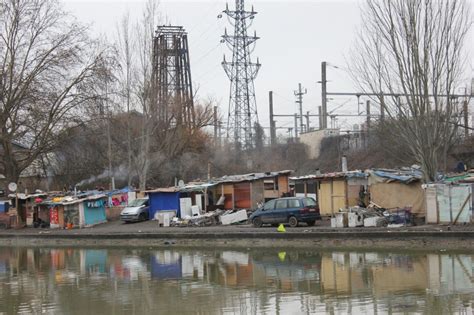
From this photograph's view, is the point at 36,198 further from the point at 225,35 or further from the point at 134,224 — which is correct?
the point at 225,35

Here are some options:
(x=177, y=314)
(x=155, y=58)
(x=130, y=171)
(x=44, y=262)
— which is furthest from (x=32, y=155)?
(x=177, y=314)

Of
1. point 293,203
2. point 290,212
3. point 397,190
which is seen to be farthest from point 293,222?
point 397,190

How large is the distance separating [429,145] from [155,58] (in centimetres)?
2791

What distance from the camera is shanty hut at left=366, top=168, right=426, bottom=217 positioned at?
102ft

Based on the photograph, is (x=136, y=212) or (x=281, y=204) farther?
(x=136, y=212)

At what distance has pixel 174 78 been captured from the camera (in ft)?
228

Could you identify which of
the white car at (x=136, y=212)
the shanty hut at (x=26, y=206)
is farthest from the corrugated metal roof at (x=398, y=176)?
the shanty hut at (x=26, y=206)

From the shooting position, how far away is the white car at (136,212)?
42219mm

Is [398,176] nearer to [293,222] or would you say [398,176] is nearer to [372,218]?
[372,218]

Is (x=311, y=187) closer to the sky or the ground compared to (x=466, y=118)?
closer to the ground

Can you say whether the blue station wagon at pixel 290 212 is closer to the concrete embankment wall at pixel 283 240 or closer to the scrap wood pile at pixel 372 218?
the scrap wood pile at pixel 372 218

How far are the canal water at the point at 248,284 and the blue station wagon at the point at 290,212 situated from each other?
446 centimetres

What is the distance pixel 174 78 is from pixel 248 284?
177 feet

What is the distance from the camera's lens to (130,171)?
54.0m
